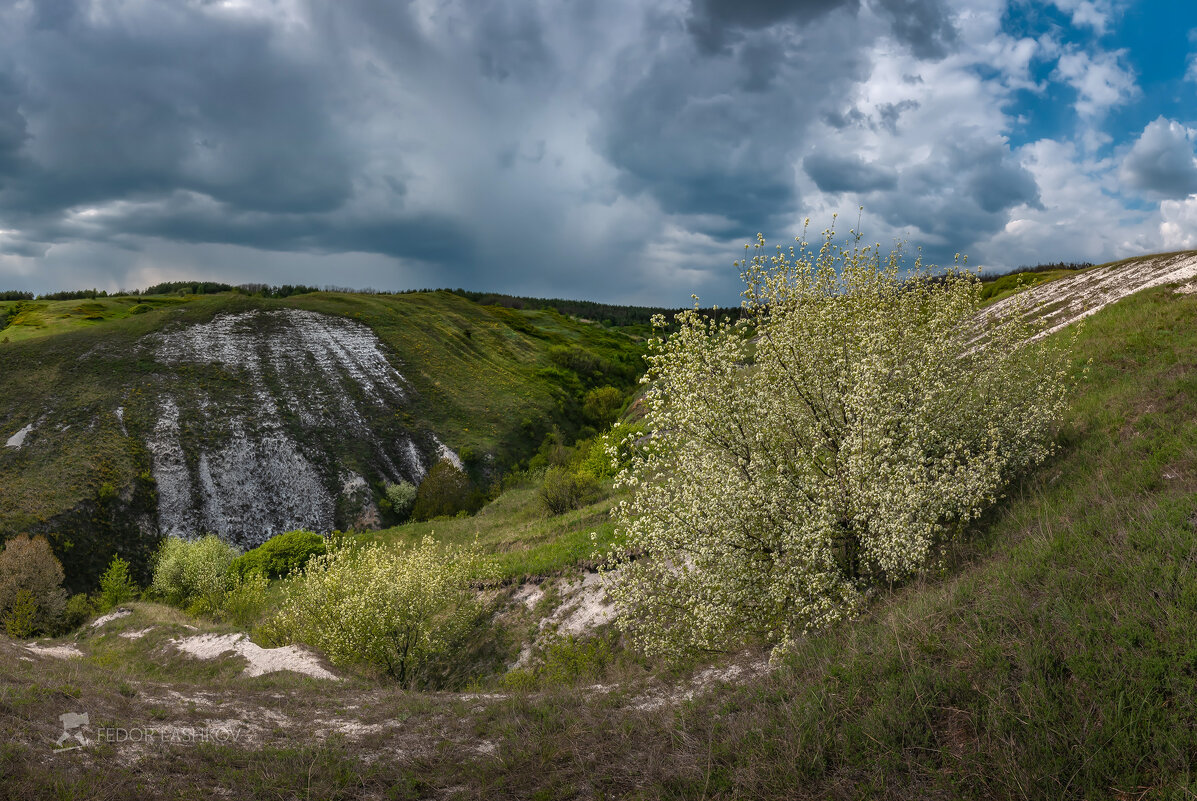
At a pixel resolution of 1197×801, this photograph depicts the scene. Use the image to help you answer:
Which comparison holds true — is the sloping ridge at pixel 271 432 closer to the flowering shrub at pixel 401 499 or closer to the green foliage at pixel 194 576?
the flowering shrub at pixel 401 499

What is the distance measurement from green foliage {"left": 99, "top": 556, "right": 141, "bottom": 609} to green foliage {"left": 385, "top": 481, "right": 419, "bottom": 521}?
962 inches

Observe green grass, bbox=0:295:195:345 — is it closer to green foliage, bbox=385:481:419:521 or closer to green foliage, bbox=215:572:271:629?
green foliage, bbox=385:481:419:521

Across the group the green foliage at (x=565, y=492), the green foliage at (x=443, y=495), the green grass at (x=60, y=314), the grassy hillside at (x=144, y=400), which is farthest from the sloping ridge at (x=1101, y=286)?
the green grass at (x=60, y=314)

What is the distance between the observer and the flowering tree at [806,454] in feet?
45.8

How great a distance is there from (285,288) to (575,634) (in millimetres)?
161750

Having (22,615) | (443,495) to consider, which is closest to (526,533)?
(443,495)

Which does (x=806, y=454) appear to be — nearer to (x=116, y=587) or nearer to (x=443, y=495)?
(x=116, y=587)

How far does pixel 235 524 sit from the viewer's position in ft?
199

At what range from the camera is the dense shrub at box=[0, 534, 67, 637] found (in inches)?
1458

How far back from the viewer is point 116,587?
45.6 meters

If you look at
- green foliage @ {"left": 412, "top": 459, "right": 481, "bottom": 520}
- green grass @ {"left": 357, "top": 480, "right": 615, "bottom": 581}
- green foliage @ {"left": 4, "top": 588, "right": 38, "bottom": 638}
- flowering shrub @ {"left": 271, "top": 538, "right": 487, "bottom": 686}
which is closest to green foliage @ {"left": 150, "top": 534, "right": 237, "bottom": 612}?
green foliage @ {"left": 4, "top": 588, "right": 38, "bottom": 638}

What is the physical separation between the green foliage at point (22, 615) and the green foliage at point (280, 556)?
13.1 metres

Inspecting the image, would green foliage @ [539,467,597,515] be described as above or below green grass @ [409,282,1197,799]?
below

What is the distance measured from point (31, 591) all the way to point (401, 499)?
32880mm
